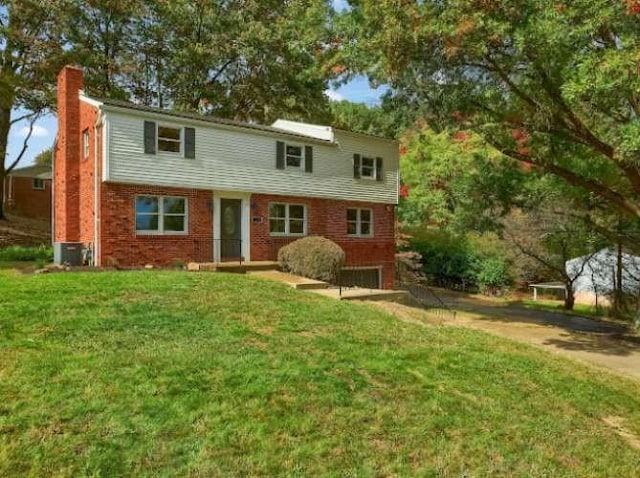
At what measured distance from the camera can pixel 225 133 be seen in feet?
62.8

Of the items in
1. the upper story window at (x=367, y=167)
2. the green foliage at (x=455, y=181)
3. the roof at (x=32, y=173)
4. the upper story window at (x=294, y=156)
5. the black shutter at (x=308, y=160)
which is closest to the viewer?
the green foliage at (x=455, y=181)

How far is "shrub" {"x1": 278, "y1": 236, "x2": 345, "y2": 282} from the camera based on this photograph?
1867cm


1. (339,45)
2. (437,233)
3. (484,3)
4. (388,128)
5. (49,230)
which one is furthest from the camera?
(437,233)

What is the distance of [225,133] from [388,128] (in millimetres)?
6038

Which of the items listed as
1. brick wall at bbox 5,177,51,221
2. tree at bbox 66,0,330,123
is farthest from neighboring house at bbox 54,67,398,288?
brick wall at bbox 5,177,51,221

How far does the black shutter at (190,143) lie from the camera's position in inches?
713

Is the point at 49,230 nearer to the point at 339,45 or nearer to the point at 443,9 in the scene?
the point at 339,45

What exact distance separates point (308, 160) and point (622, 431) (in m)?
16.2

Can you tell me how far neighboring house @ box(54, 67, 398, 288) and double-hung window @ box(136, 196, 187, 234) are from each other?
0.11 feet

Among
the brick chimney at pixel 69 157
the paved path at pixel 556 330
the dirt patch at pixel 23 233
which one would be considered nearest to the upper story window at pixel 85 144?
the brick chimney at pixel 69 157

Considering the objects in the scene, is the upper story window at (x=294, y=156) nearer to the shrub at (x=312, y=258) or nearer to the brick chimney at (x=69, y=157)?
the shrub at (x=312, y=258)

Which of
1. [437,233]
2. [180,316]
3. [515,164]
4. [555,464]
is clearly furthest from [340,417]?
[437,233]

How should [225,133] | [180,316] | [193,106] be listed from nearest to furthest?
[180,316] < [225,133] < [193,106]

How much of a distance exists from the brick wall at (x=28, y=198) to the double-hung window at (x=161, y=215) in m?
24.5
